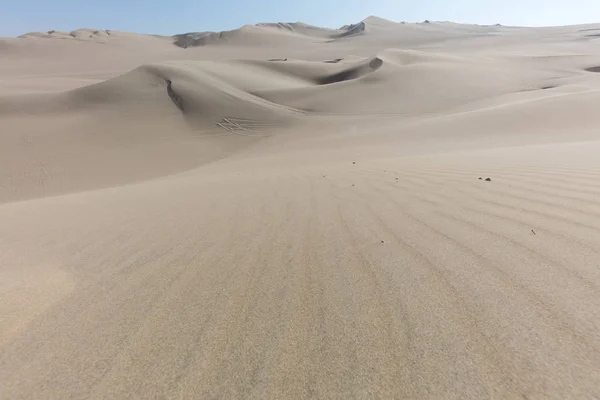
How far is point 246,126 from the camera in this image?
1638 centimetres

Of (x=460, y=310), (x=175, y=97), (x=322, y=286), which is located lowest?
(x=175, y=97)

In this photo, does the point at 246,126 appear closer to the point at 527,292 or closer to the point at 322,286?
the point at 322,286

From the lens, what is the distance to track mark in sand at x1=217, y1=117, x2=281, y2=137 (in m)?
15.7

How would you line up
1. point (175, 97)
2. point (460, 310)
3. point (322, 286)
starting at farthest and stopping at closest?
point (175, 97) < point (322, 286) < point (460, 310)

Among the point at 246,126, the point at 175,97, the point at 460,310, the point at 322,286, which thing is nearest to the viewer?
the point at 460,310

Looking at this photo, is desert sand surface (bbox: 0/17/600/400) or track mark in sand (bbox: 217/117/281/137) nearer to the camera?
desert sand surface (bbox: 0/17/600/400)

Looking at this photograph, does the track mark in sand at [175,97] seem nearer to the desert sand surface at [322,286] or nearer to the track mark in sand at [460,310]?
the desert sand surface at [322,286]

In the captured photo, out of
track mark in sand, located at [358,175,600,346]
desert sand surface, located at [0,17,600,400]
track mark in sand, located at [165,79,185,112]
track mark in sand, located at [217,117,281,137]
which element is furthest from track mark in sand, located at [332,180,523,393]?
track mark in sand, located at [165,79,185,112]

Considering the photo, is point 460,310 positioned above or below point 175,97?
above

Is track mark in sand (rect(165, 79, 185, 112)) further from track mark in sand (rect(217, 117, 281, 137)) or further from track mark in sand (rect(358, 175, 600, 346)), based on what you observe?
track mark in sand (rect(358, 175, 600, 346))

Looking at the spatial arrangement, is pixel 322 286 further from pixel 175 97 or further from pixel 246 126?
pixel 175 97

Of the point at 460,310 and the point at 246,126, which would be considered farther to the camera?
the point at 246,126

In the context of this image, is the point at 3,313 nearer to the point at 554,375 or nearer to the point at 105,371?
the point at 105,371

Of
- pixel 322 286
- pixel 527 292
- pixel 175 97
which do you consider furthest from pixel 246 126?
pixel 527 292
